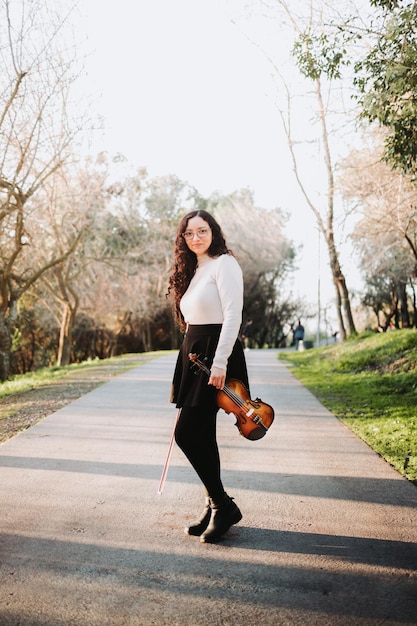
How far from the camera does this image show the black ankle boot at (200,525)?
14.0 ft

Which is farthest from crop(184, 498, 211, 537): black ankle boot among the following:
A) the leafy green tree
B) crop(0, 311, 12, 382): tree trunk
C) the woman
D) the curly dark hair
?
crop(0, 311, 12, 382): tree trunk

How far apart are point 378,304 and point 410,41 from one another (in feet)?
146

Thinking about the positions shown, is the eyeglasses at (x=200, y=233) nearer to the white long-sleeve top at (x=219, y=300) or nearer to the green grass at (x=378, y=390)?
the white long-sleeve top at (x=219, y=300)

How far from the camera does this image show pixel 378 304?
168 feet

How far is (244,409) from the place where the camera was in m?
4.14

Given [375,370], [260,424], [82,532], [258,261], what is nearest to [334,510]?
[260,424]

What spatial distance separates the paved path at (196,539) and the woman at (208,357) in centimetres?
20

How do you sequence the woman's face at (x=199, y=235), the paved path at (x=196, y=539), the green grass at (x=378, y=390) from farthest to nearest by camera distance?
the green grass at (x=378, y=390)
the woman's face at (x=199, y=235)
the paved path at (x=196, y=539)

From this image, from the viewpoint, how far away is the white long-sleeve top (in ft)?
13.5

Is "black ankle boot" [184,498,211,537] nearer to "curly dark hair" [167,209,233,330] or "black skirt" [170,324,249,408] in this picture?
"black skirt" [170,324,249,408]

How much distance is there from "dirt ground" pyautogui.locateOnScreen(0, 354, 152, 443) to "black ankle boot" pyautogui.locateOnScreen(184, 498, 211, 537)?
3.88 m

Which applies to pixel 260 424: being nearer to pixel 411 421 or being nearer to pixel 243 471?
pixel 243 471

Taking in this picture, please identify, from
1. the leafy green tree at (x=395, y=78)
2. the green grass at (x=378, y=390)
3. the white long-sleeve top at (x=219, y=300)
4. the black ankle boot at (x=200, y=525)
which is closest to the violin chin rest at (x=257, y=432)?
the white long-sleeve top at (x=219, y=300)

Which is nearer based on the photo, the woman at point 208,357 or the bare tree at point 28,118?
the woman at point 208,357
